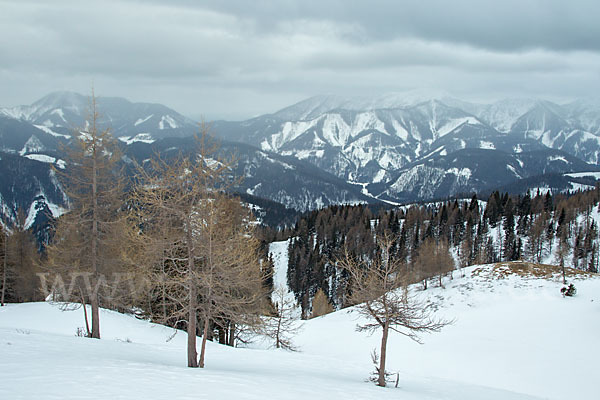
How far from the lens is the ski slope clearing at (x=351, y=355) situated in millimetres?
11106

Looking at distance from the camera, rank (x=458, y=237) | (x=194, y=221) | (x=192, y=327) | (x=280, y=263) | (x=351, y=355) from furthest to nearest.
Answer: (x=280, y=263)
(x=458, y=237)
(x=351, y=355)
(x=192, y=327)
(x=194, y=221)

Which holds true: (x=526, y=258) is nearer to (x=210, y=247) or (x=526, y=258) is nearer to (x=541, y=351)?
(x=541, y=351)

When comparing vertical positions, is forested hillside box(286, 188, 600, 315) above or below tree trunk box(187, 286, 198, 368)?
above

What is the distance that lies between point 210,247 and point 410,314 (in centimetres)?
969

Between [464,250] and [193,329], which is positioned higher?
[464,250]

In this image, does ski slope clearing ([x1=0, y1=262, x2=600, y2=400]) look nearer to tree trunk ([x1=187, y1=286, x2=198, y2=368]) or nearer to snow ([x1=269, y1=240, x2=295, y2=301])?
tree trunk ([x1=187, y1=286, x2=198, y2=368])

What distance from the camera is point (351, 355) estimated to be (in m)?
35.6

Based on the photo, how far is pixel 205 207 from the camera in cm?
1405

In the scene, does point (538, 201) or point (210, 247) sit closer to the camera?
point (210, 247)

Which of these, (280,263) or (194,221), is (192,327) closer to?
(194,221)

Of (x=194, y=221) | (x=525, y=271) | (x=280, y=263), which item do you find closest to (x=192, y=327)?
(x=194, y=221)

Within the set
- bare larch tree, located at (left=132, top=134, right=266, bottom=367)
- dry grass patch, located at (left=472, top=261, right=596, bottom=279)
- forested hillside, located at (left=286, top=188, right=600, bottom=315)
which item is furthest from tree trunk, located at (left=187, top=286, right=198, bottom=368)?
forested hillside, located at (left=286, top=188, right=600, bottom=315)

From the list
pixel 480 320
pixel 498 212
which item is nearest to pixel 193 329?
pixel 480 320

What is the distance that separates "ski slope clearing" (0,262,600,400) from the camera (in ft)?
36.4
